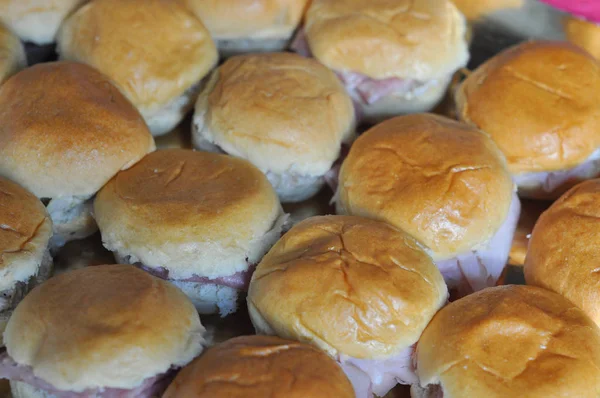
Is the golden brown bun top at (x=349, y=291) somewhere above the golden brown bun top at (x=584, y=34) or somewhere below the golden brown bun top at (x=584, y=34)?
below

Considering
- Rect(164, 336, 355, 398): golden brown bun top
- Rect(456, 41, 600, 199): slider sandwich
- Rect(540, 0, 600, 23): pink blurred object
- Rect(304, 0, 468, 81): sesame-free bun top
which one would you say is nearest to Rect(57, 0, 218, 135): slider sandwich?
Rect(304, 0, 468, 81): sesame-free bun top

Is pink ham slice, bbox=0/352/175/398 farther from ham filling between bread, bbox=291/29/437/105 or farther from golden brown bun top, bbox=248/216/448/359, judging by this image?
ham filling between bread, bbox=291/29/437/105

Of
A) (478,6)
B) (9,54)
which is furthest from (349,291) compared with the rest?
(478,6)

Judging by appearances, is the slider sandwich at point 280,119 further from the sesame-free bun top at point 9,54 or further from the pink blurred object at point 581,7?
the pink blurred object at point 581,7

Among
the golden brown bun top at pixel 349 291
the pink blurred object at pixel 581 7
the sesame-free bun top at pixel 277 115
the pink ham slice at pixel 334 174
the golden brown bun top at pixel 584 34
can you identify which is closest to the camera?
the golden brown bun top at pixel 349 291

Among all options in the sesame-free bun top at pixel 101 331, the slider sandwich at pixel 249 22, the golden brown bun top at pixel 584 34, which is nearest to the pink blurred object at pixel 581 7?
the golden brown bun top at pixel 584 34

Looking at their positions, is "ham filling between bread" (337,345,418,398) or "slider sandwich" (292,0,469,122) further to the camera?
"slider sandwich" (292,0,469,122)

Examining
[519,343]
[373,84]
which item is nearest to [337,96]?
[373,84]

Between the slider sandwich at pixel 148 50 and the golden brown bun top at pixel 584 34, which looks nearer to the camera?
the slider sandwich at pixel 148 50
